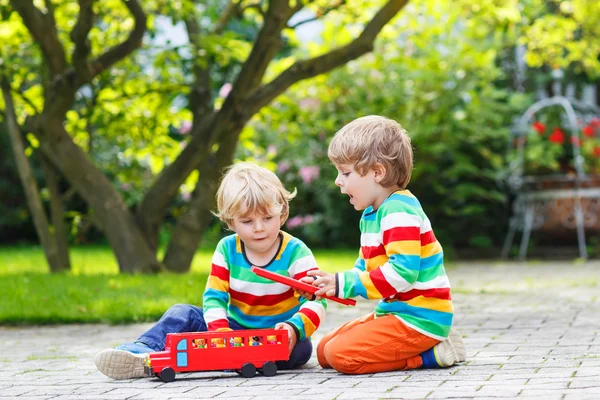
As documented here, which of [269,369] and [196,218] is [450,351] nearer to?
[269,369]

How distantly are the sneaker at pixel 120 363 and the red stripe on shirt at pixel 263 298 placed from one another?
475 millimetres

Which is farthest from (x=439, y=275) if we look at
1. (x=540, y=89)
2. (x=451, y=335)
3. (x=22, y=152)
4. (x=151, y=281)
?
(x=540, y=89)

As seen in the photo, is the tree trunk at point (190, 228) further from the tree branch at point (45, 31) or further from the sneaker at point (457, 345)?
the sneaker at point (457, 345)

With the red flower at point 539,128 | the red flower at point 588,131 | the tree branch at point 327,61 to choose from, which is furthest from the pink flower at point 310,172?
the tree branch at point 327,61

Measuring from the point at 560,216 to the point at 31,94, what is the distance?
6.56 meters

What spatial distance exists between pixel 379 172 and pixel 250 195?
528mm

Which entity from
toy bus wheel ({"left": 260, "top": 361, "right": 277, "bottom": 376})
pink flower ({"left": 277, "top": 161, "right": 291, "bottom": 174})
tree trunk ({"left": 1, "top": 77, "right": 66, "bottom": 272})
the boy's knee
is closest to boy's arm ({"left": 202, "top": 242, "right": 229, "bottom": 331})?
toy bus wheel ({"left": 260, "top": 361, "right": 277, "bottom": 376})

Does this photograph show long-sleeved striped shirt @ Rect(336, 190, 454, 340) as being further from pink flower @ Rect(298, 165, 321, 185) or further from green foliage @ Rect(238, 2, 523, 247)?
pink flower @ Rect(298, 165, 321, 185)

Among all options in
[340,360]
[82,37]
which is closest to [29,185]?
[82,37]

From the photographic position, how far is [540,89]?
16062mm

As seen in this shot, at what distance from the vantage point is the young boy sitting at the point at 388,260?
3.65 m

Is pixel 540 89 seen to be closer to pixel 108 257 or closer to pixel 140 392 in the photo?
pixel 108 257

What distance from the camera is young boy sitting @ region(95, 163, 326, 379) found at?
378 centimetres

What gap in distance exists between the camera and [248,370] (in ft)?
12.1
